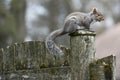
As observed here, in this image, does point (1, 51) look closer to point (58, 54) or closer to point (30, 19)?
point (58, 54)

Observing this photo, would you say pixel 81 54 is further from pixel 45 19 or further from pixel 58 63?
pixel 45 19

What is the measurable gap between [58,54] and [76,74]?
0.26 meters

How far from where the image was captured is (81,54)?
4590 millimetres

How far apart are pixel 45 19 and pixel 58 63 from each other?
65.5 feet

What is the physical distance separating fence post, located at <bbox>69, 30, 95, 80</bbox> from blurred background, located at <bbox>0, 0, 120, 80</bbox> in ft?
25.2

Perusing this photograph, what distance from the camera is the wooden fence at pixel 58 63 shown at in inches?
179

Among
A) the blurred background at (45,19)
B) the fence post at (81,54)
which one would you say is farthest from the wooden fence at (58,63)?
the blurred background at (45,19)

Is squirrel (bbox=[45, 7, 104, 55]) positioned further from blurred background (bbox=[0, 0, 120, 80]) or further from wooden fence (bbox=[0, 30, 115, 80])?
blurred background (bbox=[0, 0, 120, 80])

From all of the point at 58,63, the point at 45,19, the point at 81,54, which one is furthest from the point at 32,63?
the point at 45,19

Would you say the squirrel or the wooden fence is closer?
the wooden fence

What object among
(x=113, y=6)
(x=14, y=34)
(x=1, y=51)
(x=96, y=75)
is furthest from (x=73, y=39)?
(x=113, y=6)

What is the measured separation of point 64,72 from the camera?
4.61 metres

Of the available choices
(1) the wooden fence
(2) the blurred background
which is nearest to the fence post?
(1) the wooden fence

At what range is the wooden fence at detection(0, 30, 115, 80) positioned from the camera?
454 centimetres
